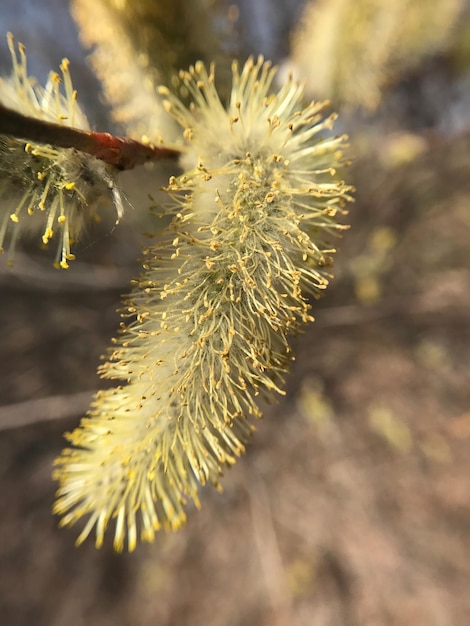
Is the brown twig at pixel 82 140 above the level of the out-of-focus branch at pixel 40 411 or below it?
below

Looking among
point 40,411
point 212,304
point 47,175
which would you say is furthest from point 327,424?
point 47,175

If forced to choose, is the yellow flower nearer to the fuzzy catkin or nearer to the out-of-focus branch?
the fuzzy catkin

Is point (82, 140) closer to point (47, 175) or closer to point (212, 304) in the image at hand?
point (47, 175)

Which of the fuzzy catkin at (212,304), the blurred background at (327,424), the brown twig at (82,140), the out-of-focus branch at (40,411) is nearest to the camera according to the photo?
the brown twig at (82,140)

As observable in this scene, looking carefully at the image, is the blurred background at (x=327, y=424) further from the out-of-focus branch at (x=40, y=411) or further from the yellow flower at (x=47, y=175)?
the yellow flower at (x=47, y=175)

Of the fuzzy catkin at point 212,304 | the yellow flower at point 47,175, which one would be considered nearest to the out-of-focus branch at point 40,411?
the fuzzy catkin at point 212,304

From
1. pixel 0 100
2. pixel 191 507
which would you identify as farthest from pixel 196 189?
pixel 191 507

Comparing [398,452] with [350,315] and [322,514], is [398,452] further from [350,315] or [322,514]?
[350,315]
